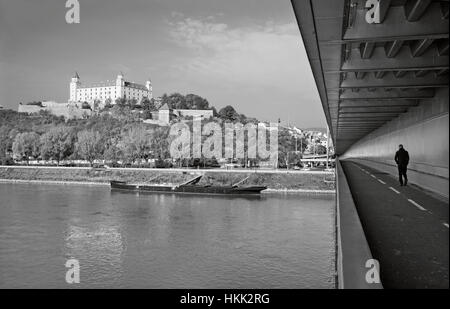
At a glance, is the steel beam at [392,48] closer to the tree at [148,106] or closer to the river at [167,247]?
the river at [167,247]

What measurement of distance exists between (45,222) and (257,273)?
18247 mm

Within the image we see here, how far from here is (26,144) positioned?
84.2 m

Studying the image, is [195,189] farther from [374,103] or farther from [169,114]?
[169,114]

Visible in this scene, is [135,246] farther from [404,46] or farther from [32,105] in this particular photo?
[32,105]

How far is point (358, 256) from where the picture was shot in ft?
13.6

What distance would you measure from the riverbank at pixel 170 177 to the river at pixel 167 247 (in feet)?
68.2

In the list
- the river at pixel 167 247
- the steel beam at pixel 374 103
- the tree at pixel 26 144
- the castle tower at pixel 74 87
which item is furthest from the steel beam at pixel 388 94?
the castle tower at pixel 74 87

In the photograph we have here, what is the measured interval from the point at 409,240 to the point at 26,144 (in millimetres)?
90591

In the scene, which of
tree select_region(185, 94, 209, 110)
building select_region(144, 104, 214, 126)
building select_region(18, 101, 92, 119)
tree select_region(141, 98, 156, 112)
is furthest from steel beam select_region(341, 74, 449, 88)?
tree select_region(185, 94, 209, 110)

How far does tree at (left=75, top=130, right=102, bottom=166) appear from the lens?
80.9 metres

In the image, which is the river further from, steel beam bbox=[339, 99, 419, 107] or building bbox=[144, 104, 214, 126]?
building bbox=[144, 104, 214, 126]

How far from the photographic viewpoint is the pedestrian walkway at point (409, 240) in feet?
11.2
